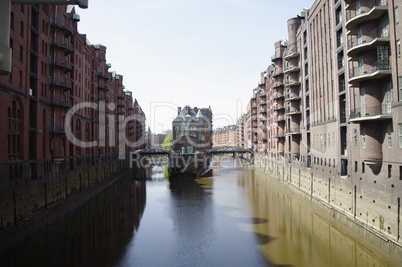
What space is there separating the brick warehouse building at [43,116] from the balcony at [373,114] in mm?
24002

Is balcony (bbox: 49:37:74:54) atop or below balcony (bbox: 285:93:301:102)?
atop

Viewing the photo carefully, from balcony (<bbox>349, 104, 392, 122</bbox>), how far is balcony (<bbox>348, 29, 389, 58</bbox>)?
3.86 meters

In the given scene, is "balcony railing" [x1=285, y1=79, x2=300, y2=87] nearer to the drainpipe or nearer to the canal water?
the canal water

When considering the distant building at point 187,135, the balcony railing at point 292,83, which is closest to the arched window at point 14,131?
the balcony railing at point 292,83

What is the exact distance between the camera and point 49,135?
3266 cm

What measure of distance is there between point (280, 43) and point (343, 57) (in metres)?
28.6

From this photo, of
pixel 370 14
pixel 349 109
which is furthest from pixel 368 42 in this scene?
pixel 349 109

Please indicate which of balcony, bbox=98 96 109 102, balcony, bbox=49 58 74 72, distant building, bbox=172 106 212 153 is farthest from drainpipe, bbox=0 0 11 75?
distant building, bbox=172 106 212 153

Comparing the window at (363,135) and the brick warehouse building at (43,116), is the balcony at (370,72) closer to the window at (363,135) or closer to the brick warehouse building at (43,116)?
the window at (363,135)

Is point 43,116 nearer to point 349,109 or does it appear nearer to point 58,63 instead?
point 58,63

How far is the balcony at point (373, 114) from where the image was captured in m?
20.7

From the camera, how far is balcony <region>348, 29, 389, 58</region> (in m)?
20.5

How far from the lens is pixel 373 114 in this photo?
71.7 ft

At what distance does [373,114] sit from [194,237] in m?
15.1
